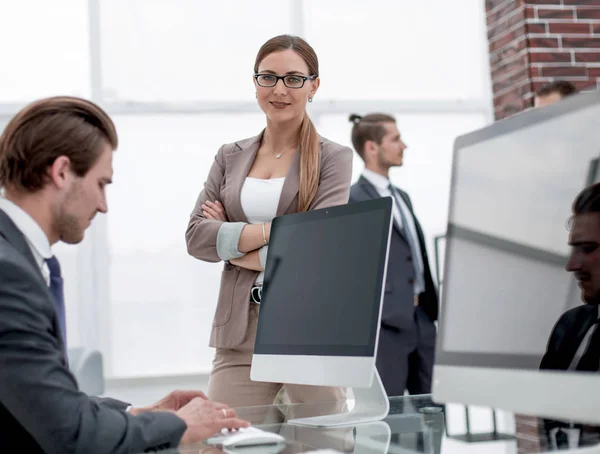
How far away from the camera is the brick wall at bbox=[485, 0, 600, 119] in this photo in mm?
4098

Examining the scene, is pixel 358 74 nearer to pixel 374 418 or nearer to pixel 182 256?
pixel 182 256

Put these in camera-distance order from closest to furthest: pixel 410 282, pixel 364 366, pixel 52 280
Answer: pixel 52 280 → pixel 364 366 → pixel 410 282

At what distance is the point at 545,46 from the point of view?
13.5ft

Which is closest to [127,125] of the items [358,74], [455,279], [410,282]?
[358,74]

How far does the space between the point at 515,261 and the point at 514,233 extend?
43mm

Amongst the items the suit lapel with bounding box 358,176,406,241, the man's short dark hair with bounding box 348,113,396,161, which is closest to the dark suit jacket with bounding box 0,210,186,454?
the suit lapel with bounding box 358,176,406,241

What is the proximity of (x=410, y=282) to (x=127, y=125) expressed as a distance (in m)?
2.56

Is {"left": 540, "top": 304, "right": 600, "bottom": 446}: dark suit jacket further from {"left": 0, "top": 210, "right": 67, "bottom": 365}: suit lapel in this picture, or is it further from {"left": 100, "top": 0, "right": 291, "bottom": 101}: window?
{"left": 100, "top": 0, "right": 291, "bottom": 101}: window

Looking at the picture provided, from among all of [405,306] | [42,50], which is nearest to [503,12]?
[405,306]

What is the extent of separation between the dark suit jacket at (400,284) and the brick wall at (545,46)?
96 cm

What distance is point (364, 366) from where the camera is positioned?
5.28 ft

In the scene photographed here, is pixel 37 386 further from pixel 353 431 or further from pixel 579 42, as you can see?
pixel 579 42

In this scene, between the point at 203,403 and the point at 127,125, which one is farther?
the point at 127,125

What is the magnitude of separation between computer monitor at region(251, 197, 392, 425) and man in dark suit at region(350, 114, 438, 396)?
5.67ft
